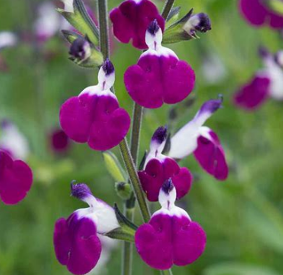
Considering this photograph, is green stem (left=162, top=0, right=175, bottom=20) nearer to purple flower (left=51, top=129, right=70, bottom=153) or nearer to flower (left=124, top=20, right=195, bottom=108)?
flower (left=124, top=20, right=195, bottom=108)

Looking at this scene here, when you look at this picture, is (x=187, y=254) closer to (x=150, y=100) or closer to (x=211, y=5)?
(x=150, y=100)

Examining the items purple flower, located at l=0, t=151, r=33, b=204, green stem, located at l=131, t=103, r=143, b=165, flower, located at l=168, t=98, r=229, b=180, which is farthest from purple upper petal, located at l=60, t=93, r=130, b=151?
flower, located at l=168, t=98, r=229, b=180

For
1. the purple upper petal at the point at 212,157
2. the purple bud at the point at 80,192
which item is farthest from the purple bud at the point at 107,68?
the purple upper petal at the point at 212,157

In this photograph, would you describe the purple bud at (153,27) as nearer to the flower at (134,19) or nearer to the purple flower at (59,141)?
the flower at (134,19)

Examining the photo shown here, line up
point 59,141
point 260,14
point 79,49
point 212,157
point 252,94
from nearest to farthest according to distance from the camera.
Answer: point 79,49 → point 212,157 → point 260,14 → point 252,94 → point 59,141

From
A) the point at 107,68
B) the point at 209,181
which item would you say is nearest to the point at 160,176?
the point at 107,68

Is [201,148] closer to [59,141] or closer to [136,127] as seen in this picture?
[136,127]

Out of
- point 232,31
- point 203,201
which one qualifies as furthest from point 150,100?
point 232,31
